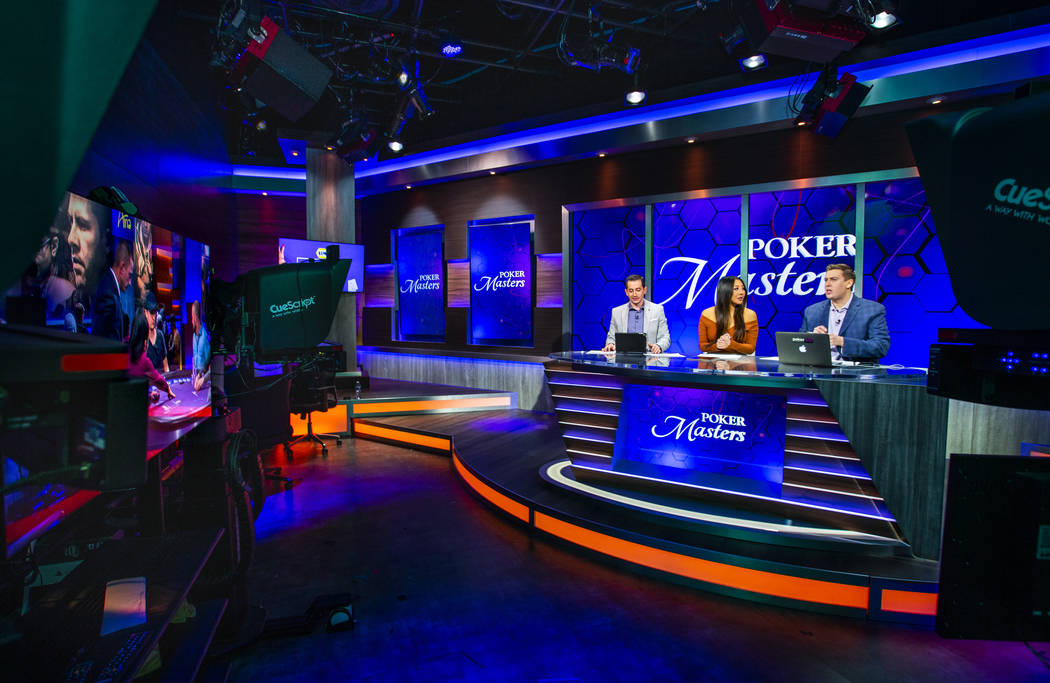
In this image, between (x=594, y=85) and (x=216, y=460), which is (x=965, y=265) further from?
(x=594, y=85)

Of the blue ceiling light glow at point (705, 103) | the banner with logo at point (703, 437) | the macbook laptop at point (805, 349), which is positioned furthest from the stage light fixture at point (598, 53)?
the banner with logo at point (703, 437)

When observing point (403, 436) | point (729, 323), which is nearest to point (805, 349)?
point (729, 323)

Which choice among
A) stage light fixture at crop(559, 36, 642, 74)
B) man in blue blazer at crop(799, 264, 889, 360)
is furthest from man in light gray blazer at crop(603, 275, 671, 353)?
stage light fixture at crop(559, 36, 642, 74)

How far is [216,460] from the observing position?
221 cm

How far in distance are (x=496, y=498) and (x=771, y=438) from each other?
1890 mm

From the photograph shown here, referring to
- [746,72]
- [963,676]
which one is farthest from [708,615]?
[746,72]

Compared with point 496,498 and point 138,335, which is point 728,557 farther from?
point 138,335

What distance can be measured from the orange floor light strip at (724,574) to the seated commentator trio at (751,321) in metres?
1.49

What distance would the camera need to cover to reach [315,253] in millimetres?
6500

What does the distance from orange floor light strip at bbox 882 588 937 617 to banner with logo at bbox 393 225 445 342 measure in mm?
5889

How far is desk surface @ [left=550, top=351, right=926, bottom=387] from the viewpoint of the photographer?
8.64 ft

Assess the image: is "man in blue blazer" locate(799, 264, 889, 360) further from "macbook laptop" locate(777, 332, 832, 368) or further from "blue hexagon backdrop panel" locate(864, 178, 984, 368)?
"blue hexagon backdrop panel" locate(864, 178, 984, 368)

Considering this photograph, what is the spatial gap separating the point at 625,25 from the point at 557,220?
218 centimetres

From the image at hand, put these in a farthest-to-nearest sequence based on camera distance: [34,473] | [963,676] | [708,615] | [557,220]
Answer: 1. [557,220]
2. [708,615]
3. [963,676]
4. [34,473]
